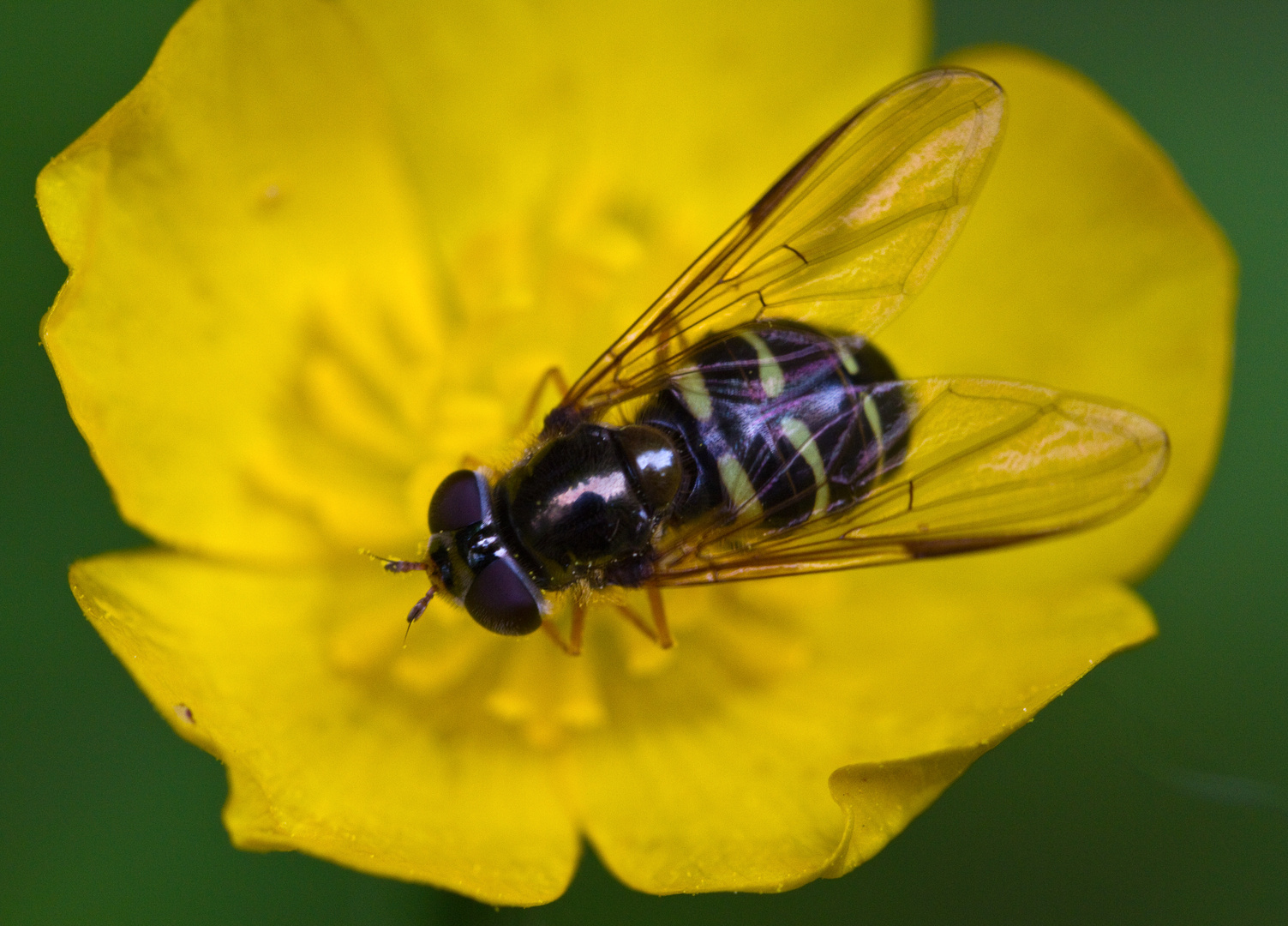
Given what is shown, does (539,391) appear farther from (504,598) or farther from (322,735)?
(322,735)

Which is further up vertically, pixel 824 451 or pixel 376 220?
pixel 376 220

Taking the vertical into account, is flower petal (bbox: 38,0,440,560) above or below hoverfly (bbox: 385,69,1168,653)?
above

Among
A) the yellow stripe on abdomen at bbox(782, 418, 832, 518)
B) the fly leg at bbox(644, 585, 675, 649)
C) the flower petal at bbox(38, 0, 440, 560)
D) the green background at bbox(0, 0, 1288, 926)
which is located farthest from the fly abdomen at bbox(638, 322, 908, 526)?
the green background at bbox(0, 0, 1288, 926)

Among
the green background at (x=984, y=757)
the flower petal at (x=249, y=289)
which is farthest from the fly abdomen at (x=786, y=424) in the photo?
the green background at (x=984, y=757)

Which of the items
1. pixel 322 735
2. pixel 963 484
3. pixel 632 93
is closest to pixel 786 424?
pixel 963 484

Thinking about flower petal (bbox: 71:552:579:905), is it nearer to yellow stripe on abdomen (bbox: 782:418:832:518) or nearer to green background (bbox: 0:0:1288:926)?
green background (bbox: 0:0:1288:926)
